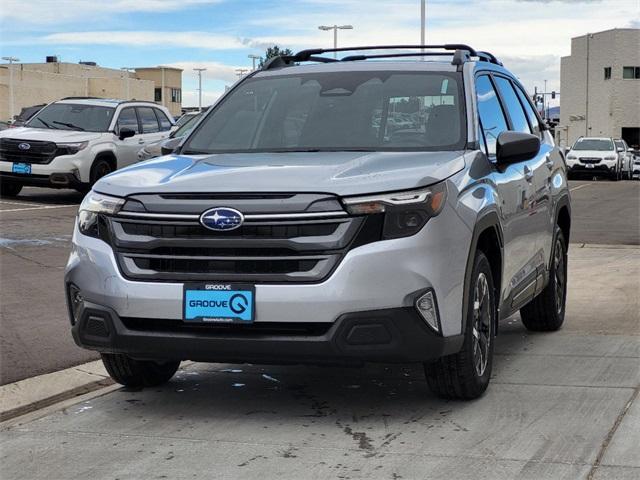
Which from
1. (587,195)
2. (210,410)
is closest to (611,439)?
(210,410)

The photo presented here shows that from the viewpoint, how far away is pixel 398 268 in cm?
521

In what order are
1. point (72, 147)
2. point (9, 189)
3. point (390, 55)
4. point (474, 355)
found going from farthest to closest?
1. point (9, 189)
2. point (72, 147)
3. point (390, 55)
4. point (474, 355)

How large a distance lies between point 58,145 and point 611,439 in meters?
15.8

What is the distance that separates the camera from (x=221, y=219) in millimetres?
5285

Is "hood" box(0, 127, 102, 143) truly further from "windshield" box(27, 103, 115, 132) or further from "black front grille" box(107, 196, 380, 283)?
"black front grille" box(107, 196, 380, 283)

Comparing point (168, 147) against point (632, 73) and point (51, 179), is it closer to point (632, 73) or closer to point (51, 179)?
point (51, 179)

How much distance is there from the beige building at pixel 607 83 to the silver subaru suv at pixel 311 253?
73.9 metres

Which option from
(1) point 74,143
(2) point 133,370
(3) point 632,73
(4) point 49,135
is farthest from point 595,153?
(3) point 632,73

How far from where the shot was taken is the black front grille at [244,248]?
5.21m

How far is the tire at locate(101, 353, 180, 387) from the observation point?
20.3ft

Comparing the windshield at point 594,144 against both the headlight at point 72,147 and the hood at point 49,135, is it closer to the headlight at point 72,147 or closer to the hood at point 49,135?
the hood at point 49,135

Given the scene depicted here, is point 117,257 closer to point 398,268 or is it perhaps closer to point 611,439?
point 398,268

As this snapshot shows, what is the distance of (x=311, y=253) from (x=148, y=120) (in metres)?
17.3

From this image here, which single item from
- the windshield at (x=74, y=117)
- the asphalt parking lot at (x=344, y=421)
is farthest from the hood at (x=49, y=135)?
the asphalt parking lot at (x=344, y=421)
